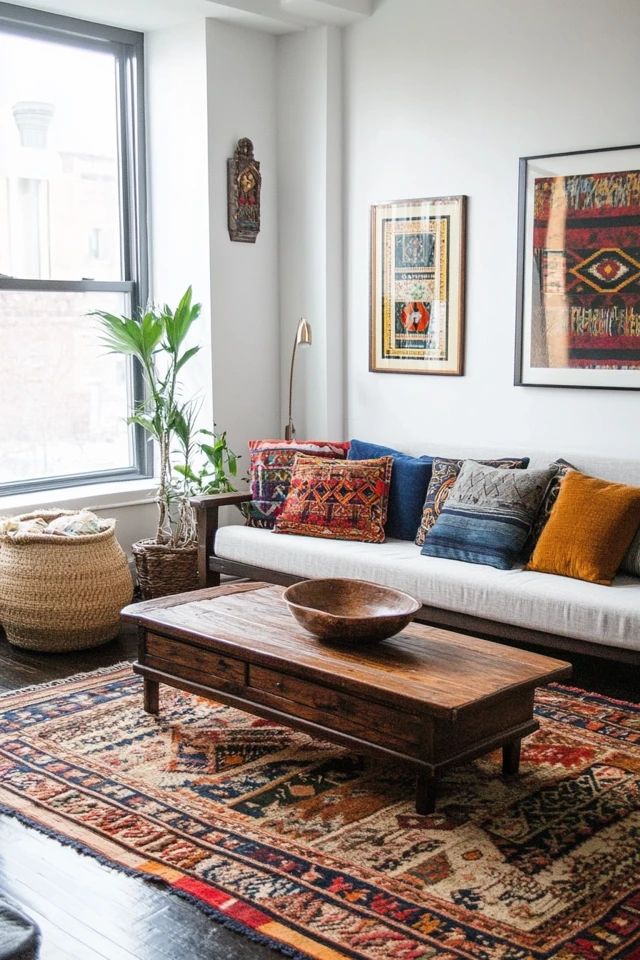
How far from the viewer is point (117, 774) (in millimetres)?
3344

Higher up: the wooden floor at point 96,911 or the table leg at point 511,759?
the table leg at point 511,759

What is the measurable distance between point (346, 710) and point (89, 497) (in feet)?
8.40

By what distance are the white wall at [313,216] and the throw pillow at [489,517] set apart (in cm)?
129

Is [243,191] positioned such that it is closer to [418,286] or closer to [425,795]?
[418,286]

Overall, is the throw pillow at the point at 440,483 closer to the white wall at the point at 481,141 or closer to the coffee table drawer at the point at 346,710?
the white wall at the point at 481,141

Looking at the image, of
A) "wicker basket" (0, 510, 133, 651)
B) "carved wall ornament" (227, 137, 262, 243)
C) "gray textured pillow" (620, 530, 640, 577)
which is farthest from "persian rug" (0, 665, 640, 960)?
"carved wall ornament" (227, 137, 262, 243)

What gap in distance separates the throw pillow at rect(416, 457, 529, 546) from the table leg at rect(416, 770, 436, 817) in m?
1.79

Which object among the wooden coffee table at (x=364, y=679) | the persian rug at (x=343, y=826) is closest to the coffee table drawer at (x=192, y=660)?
the wooden coffee table at (x=364, y=679)

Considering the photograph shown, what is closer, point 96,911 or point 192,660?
point 96,911

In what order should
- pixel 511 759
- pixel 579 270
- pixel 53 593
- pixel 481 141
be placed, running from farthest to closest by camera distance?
pixel 481 141 < pixel 579 270 < pixel 53 593 < pixel 511 759

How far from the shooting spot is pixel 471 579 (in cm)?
425

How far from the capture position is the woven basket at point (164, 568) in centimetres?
527

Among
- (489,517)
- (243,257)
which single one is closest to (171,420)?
(243,257)

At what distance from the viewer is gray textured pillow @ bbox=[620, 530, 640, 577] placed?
420cm
